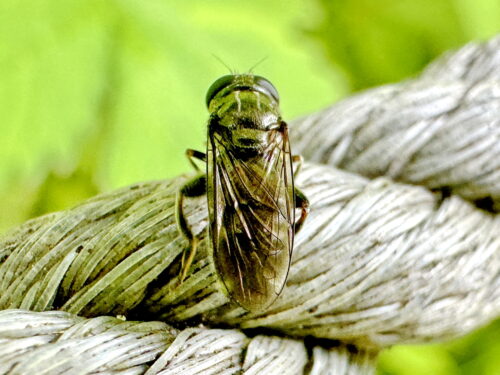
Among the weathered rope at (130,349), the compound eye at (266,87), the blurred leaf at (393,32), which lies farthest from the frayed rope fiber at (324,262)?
the blurred leaf at (393,32)

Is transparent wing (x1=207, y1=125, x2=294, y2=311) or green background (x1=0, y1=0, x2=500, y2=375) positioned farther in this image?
green background (x1=0, y1=0, x2=500, y2=375)

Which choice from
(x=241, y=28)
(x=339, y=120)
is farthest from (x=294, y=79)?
(x=339, y=120)

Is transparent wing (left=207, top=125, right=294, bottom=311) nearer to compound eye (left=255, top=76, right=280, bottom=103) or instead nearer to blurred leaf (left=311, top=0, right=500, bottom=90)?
compound eye (left=255, top=76, right=280, bottom=103)

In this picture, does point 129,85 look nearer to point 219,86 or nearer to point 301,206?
point 219,86

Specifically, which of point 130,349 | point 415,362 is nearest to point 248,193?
point 130,349

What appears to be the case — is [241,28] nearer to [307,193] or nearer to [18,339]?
[307,193]

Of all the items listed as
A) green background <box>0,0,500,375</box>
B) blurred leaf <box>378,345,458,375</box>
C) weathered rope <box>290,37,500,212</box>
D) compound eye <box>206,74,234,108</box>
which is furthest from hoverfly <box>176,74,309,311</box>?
blurred leaf <box>378,345,458,375</box>
